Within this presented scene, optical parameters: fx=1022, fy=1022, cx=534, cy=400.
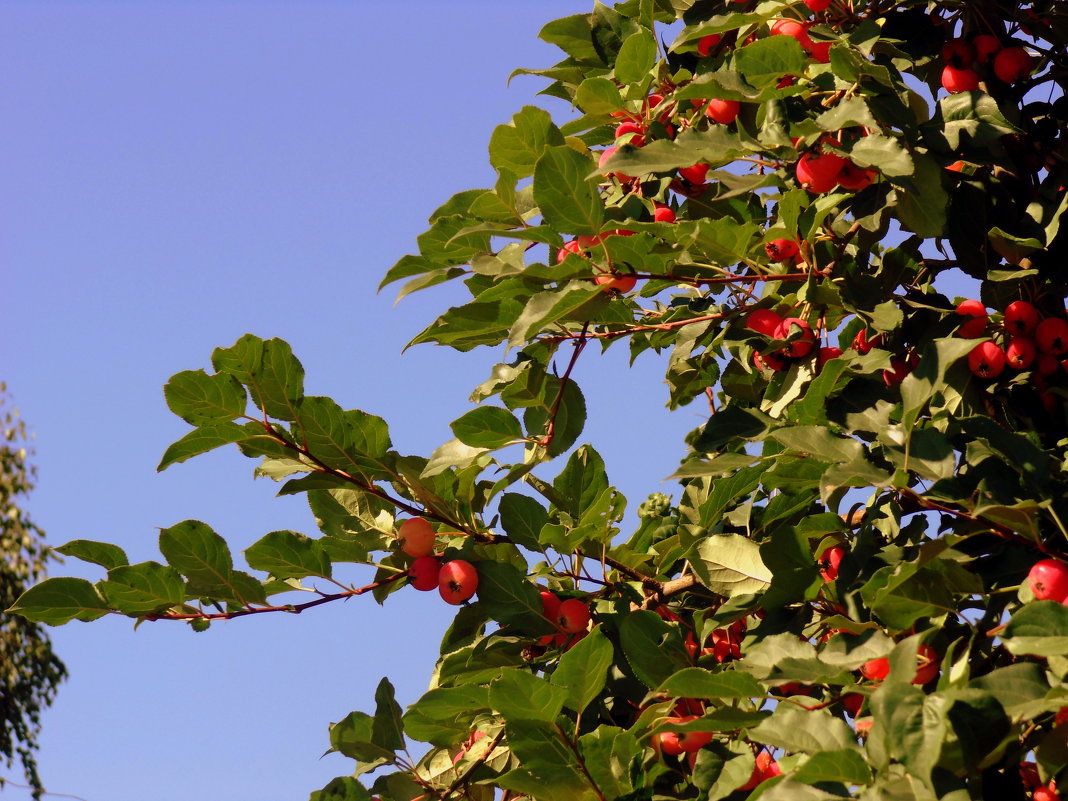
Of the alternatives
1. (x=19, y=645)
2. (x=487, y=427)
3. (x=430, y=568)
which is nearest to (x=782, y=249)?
(x=487, y=427)

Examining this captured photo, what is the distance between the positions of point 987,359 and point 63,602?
5.20ft

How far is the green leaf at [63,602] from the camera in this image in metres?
1.70

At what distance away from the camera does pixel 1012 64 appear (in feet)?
6.04

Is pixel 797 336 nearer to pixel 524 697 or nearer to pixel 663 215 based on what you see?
pixel 663 215

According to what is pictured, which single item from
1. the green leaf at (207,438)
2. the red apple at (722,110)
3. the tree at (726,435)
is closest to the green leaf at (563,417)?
the tree at (726,435)

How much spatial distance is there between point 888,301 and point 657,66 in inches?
26.5

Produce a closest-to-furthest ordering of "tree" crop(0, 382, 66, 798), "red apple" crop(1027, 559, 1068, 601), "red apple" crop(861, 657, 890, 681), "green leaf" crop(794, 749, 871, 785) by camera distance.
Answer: "green leaf" crop(794, 749, 871, 785) < "red apple" crop(1027, 559, 1068, 601) < "red apple" crop(861, 657, 890, 681) < "tree" crop(0, 382, 66, 798)

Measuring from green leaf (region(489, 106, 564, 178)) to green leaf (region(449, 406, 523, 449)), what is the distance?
1.44 feet

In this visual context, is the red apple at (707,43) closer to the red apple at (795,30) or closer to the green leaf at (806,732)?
the red apple at (795,30)

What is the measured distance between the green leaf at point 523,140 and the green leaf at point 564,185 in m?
0.17

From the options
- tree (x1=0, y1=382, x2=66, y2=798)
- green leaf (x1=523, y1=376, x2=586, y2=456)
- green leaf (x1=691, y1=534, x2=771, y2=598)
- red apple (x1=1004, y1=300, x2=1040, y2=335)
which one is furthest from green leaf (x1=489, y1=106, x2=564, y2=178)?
tree (x1=0, y1=382, x2=66, y2=798)

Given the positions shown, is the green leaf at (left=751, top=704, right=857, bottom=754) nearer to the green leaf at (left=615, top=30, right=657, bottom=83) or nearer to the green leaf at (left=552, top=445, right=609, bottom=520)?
the green leaf at (left=552, top=445, right=609, bottom=520)

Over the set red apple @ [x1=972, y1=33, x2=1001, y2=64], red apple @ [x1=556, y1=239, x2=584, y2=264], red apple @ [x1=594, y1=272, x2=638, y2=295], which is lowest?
red apple @ [x1=594, y1=272, x2=638, y2=295]

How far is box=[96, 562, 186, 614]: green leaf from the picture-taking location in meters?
1.71
